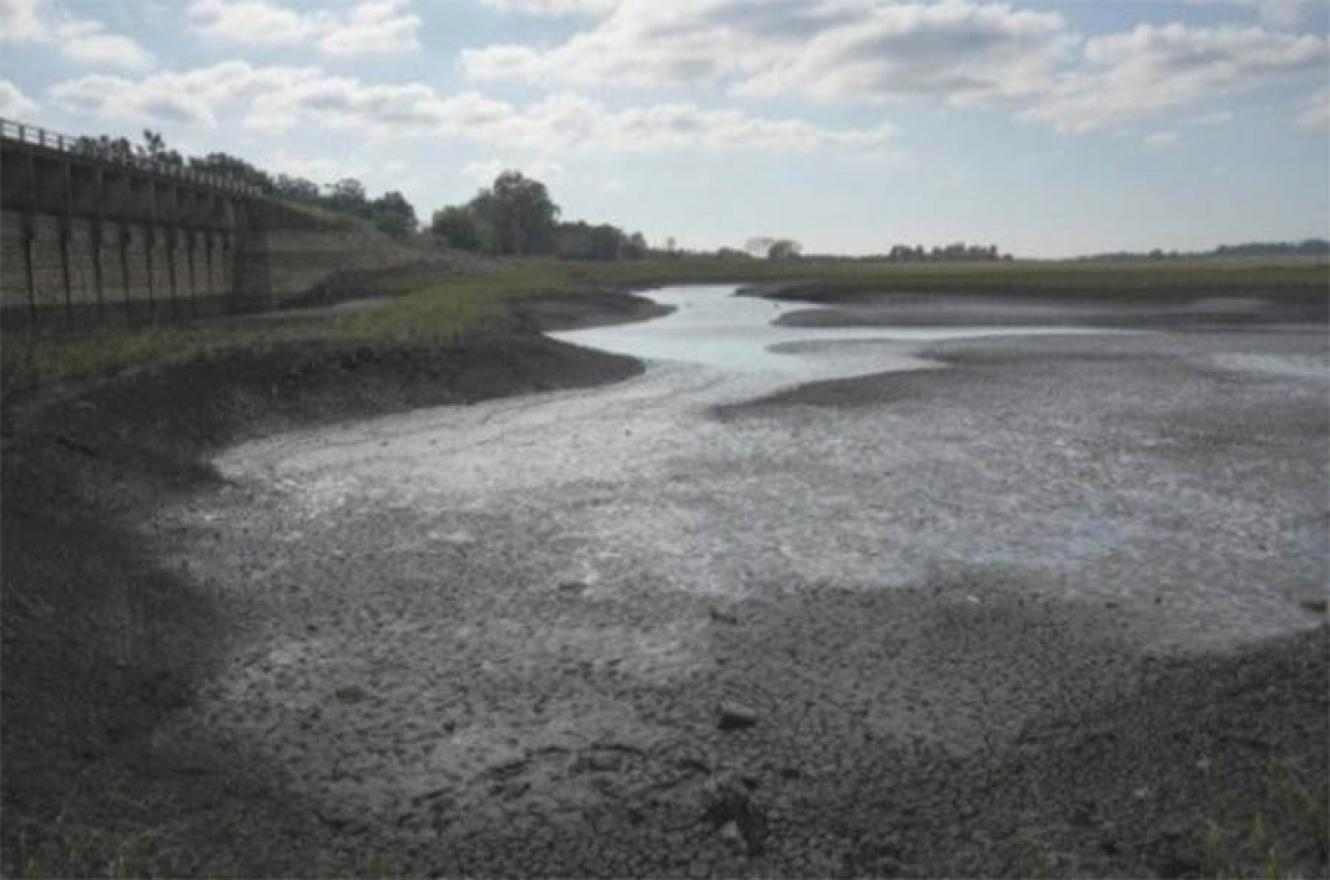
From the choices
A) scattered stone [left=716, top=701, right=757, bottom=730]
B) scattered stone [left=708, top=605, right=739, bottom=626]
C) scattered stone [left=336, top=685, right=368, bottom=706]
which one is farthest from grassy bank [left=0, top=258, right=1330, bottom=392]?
scattered stone [left=716, top=701, right=757, bottom=730]

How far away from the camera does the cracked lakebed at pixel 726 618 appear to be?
830 cm

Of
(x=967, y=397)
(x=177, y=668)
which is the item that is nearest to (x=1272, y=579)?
(x=177, y=668)

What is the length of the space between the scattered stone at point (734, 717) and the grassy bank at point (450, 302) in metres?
18.4

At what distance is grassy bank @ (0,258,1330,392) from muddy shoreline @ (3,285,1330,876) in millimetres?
12881

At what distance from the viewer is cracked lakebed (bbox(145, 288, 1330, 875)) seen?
830 centimetres

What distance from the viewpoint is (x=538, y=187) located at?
190 meters

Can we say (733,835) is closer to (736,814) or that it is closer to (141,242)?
(736,814)

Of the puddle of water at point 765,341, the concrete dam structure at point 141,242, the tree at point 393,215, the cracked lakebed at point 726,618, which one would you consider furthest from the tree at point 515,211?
the cracked lakebed at point 726,618

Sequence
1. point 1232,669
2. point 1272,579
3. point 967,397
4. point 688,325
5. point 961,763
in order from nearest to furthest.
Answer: point 961,763 < point 1232,669 < point 1272,579 < point 967,397 < point 688,325

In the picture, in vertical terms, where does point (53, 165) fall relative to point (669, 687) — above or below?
above

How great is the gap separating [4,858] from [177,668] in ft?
14.0

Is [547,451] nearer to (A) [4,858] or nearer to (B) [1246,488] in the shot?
(B) [1246,488]

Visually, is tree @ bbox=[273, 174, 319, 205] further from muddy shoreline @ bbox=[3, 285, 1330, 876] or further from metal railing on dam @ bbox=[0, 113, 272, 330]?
muddy shoreline @ bbox=[3, 285, 1330, 876]

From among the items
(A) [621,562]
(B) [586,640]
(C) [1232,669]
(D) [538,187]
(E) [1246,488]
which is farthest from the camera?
(D) [538,187]
